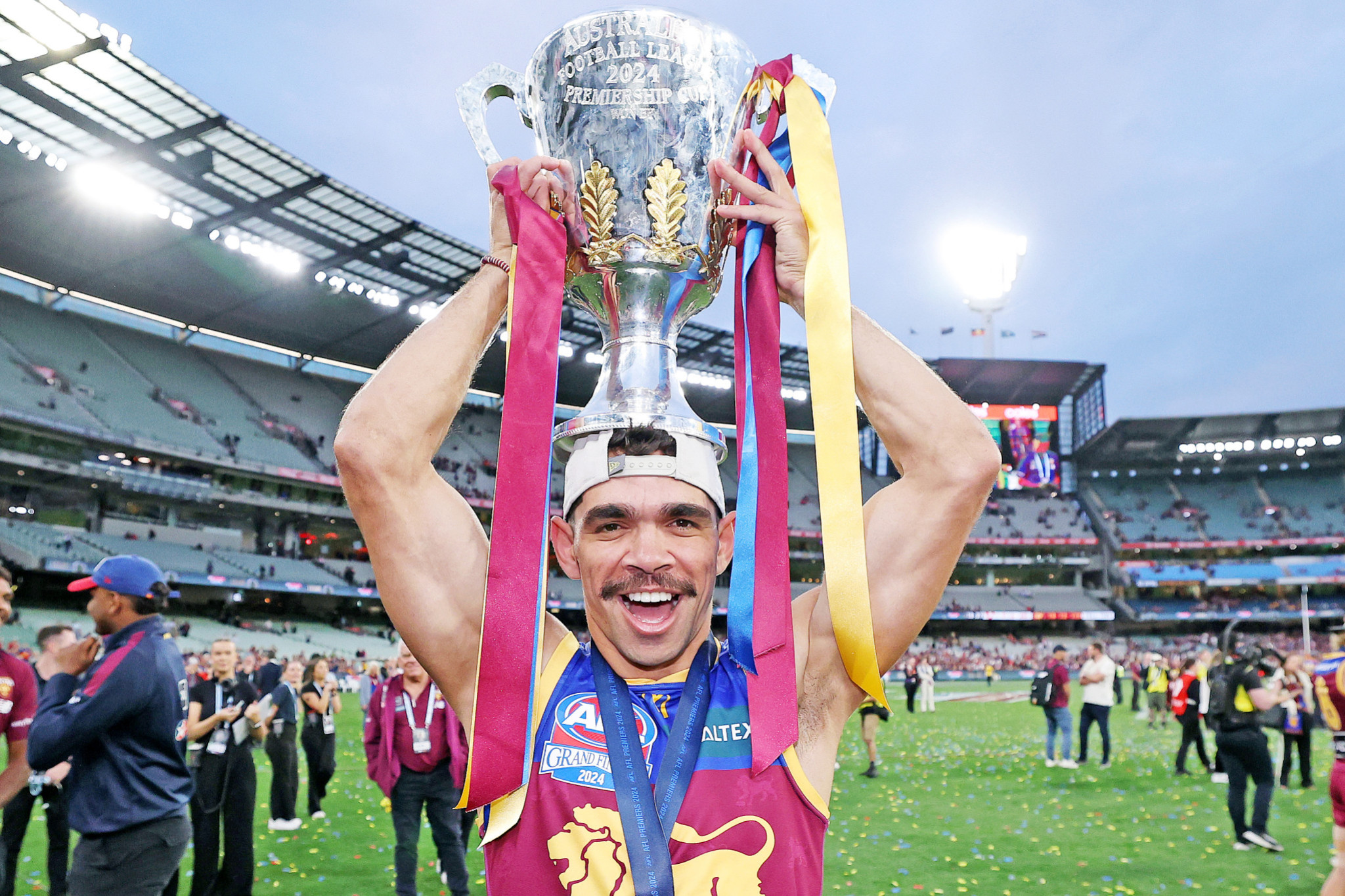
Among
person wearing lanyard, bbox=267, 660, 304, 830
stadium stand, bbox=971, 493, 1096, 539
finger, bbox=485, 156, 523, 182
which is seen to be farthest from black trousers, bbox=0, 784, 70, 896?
stadium stand, bbox=971, 493, 1096, 539

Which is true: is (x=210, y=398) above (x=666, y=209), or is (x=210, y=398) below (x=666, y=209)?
above

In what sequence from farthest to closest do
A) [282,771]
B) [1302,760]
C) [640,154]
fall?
[1302,760]
[282,771]
[640,154]

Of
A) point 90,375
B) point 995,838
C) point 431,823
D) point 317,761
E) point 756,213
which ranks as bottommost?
point 995,838

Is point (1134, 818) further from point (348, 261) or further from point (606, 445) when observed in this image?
point (348, 261)

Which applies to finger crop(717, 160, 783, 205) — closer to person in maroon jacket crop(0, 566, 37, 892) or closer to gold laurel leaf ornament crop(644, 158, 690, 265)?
gold laurel leaf ornament crop(644, 158, 690, 265)

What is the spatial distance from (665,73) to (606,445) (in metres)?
0.86

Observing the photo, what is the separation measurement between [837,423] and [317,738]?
934cm

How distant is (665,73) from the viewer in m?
2.11

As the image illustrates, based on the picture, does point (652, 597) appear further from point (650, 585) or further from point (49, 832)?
point (49, 832)

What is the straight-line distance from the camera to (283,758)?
897 centimetres

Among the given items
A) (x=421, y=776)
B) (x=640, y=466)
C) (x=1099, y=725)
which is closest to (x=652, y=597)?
(x=640, y=466)

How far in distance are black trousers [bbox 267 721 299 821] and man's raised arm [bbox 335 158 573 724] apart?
7.93 meters

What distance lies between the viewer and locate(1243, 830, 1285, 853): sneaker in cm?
797

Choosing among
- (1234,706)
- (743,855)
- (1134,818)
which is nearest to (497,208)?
(743,855)
